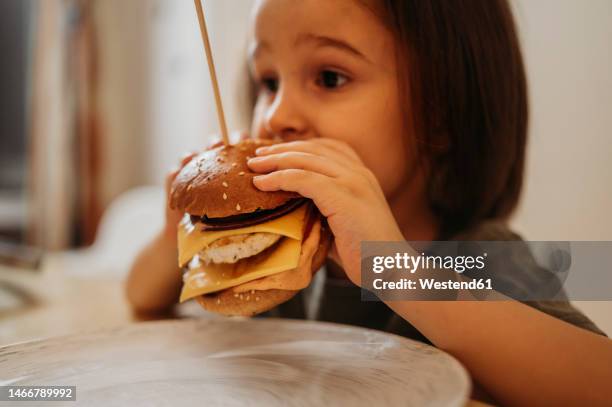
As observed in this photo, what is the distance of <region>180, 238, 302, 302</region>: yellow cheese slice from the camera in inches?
28.1

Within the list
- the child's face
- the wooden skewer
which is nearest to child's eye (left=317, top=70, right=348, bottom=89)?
the child's face

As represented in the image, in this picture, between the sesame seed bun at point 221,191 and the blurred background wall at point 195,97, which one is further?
the blurred background wall at point 195,97

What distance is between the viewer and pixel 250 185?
73 cm

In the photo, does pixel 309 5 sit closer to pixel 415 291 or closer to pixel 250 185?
pixel 250 185

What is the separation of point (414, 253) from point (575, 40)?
3.39ft

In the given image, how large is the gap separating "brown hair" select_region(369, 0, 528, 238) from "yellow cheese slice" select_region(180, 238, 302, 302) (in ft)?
1.40

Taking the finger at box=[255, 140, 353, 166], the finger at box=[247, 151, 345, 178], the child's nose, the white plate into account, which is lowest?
the white plate

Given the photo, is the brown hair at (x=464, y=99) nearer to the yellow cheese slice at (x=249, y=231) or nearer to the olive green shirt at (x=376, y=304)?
the olive green shirt at (x=376, y=304)

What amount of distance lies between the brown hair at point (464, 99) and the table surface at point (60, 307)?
0.61m

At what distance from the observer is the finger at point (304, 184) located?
0.72 metres

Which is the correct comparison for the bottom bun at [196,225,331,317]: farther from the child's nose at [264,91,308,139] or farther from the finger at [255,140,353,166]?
the child's nose at [264,91,308,139]

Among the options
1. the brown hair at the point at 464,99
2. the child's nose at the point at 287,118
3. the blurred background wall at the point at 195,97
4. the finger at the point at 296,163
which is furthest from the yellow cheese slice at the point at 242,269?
the blurred background wall at the point at 195,97

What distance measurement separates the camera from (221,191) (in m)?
0.72

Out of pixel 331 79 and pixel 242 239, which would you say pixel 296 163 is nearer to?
pixel 242 239
